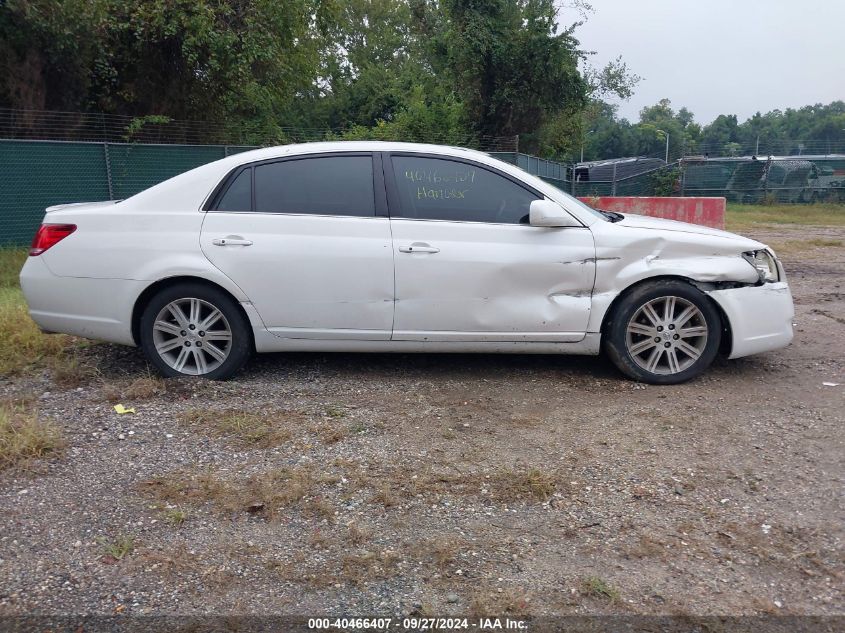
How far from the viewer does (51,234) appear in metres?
5.11

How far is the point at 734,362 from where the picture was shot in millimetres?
5570

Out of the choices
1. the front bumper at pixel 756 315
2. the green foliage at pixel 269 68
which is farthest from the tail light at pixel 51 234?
the green foliage at pixel 269 68

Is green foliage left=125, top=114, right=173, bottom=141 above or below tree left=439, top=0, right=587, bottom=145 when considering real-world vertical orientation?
below

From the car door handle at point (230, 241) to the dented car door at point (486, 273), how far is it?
0.98m

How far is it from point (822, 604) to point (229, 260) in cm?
379

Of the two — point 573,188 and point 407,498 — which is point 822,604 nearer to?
point 407,498

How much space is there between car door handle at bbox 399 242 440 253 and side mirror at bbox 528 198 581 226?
0.66 meters

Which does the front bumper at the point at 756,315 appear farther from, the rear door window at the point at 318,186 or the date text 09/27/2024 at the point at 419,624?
the date text 09/27/2024 at the point at 419,624

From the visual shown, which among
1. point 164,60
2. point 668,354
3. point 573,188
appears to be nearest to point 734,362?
point 668,354

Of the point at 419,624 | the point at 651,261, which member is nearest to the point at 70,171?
the point at 651,261

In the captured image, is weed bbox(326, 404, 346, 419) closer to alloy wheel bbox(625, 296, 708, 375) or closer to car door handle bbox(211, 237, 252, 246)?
car door handle bbox(211, 237, 252, 246)

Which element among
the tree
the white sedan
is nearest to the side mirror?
the white sedan

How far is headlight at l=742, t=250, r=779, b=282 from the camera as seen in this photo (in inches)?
201

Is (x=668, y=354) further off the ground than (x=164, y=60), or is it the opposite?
Result: (x=164, y=60)
